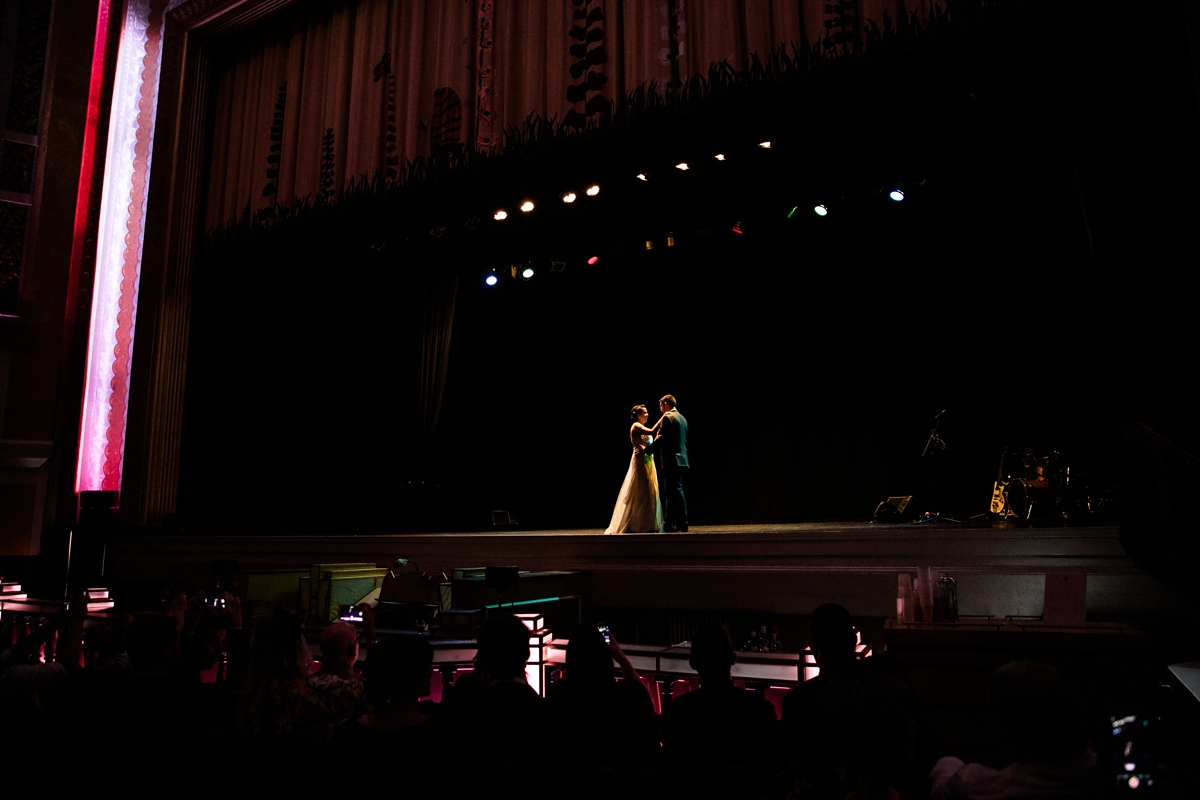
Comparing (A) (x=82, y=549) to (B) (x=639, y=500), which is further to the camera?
(A) (x=82, y=549)

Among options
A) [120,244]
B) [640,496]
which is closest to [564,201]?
[640,496]

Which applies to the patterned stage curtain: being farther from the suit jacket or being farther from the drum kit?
the drum kit

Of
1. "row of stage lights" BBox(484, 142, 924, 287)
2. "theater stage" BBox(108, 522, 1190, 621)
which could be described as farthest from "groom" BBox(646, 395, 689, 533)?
"row of stage lights" BBox(484, 142, 924, 287)

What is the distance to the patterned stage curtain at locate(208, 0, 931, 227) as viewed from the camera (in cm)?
665

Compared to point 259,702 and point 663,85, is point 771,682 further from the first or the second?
point 663,85

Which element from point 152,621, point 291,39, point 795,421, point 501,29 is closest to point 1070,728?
point 152,621

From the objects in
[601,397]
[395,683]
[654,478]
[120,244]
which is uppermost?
[120,244]

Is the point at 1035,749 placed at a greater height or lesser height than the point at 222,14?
lesser

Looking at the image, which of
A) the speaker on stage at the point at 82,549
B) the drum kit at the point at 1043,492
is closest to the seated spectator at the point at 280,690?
the drum kit at the point at 1043,492

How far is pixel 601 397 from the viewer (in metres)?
11.7

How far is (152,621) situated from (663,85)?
17.7 feet

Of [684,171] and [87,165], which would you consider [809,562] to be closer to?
[684,171]

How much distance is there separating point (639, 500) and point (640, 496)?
0.13 feet

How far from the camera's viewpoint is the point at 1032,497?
294 inches
